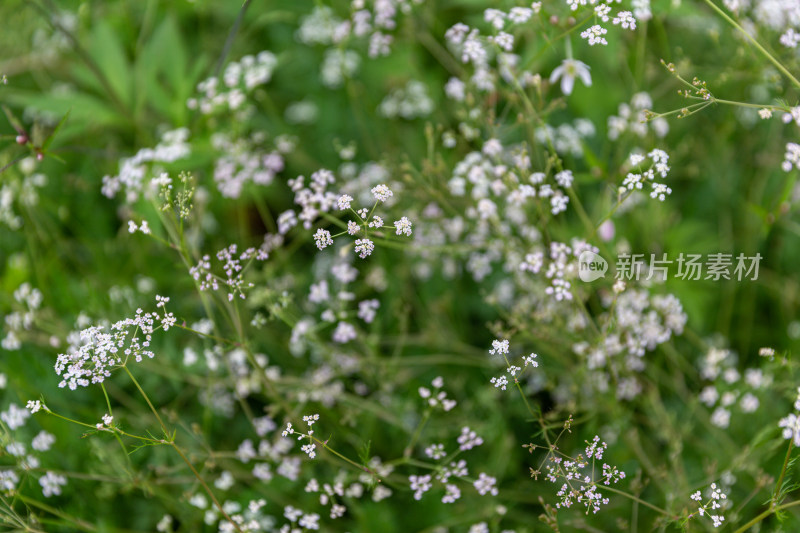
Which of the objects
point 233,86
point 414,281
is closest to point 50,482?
point 233,86

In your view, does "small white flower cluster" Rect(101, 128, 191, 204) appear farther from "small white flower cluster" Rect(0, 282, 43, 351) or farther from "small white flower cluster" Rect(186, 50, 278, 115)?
"small white flower cluster" Rect(0, 282, 43, 351)

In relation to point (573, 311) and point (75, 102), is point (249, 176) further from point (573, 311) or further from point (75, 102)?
point (573, 311)

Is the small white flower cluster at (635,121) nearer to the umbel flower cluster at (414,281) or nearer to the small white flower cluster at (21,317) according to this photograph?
the umbel flower cluster at (414,281)

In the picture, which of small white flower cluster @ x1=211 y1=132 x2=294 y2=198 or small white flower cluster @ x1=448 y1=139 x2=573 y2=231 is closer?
small white flower cluster @ x1=448 y1=139 x2=573 y2=231

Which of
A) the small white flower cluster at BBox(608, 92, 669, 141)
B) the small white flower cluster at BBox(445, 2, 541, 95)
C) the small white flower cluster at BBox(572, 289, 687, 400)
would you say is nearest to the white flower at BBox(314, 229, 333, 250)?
the small white flower cluster at BBox(445, 2, 541, 95)

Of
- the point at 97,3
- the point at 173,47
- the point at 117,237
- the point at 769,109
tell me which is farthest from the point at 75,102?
the point at 769,109
